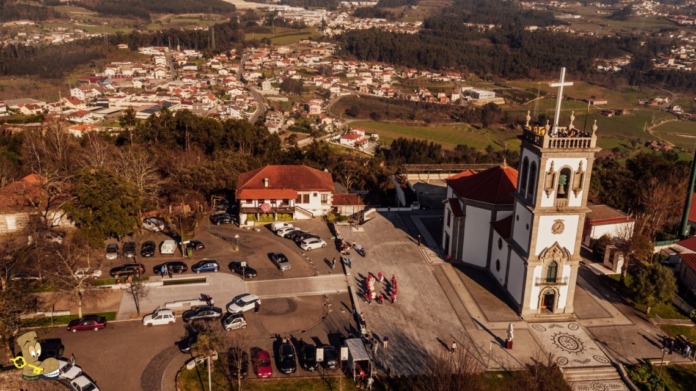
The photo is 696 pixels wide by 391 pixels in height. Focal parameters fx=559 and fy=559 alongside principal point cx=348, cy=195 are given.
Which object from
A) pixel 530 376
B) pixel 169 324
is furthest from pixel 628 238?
pixel 169 324

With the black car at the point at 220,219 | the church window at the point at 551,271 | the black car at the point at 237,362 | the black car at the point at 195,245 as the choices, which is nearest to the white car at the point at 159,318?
the black car at the point at 237,362

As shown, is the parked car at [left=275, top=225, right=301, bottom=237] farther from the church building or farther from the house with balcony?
the church building

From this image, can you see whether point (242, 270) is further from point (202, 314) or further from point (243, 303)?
point (202, 314)

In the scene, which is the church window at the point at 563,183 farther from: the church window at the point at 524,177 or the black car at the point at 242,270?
the black car at the point at 242,270

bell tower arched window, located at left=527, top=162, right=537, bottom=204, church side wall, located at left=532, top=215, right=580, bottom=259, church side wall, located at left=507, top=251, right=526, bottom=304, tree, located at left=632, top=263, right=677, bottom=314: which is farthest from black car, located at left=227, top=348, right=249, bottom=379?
tree, located at left=632, top=263, right=677, bottom=314

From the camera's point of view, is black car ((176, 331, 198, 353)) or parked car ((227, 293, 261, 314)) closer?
black car ((176, 331, 198, 353))
